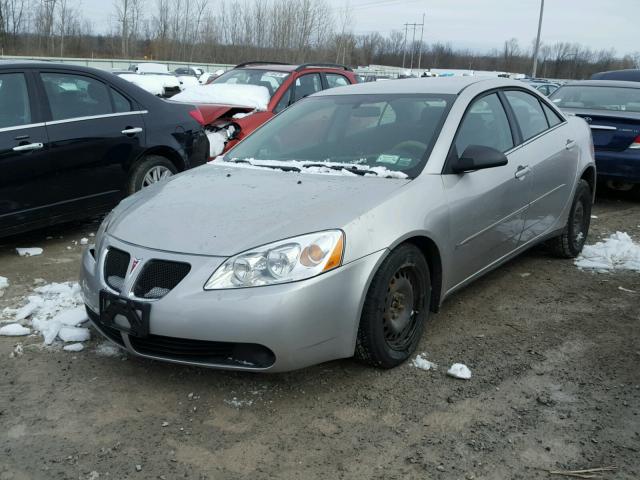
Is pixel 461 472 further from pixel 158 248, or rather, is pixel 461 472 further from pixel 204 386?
pixel 158 248

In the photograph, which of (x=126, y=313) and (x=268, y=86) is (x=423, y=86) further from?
(x=268, y=86)

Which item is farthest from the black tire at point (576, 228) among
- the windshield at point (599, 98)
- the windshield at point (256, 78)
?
the windshield at point (256, 78)

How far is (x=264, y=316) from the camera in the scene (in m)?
2.78

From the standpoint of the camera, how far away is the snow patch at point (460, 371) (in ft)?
11.0

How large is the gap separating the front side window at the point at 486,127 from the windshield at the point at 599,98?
460 centimetres

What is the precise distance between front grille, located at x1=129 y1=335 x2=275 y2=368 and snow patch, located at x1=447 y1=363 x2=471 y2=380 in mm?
1047

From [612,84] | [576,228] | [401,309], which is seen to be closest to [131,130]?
[401,309]

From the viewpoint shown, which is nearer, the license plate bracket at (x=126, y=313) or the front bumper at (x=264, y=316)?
the front bumper at (x=264, y=316)

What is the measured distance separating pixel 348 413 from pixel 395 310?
2.08 ft

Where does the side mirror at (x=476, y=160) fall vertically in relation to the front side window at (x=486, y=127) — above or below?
below

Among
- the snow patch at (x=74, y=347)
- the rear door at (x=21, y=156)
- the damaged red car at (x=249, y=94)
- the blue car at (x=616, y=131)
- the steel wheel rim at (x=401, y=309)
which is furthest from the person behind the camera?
the damaged red car at (x=249, y=94)

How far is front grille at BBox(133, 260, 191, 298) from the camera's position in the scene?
9.59ft

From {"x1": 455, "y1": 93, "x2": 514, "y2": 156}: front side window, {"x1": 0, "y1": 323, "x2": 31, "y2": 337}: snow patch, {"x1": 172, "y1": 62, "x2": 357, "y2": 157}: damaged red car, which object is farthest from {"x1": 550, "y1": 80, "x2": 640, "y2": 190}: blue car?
{"x1": 0, "y1": 323, "x2": 31, "y2": 337}: snow patch

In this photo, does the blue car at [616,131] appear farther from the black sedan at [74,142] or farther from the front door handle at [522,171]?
the black sedan at [74,142]
